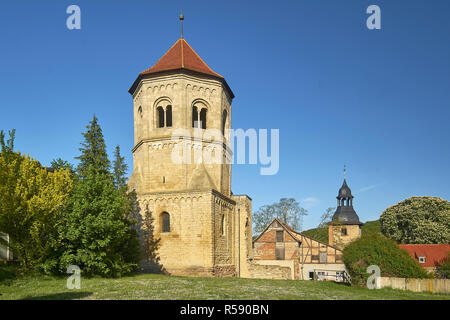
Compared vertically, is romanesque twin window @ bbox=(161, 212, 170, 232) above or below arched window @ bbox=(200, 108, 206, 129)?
below

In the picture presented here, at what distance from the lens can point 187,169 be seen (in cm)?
2636

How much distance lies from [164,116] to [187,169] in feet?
14.1

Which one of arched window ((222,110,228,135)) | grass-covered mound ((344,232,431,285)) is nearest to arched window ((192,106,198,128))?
arched window ((222,110,228,135))

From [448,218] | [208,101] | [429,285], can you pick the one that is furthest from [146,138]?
[448,218]

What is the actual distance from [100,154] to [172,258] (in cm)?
1130

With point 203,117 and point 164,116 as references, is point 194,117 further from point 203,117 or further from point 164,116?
point 164,116

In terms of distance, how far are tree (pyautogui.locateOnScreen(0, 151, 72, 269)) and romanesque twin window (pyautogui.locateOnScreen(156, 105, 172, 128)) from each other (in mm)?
8850

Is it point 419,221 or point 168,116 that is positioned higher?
point 168,116

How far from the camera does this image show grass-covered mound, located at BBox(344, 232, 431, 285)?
19.7 meters

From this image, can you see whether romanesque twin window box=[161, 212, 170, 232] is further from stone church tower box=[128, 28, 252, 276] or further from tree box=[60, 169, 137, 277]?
tree box=[60, 169, 137, 277]

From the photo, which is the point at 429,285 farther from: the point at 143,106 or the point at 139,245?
the point at 143,106

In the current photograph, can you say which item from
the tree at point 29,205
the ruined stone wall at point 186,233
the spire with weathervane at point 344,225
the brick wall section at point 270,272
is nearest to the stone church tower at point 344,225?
the spire with weathervane at point 344,225

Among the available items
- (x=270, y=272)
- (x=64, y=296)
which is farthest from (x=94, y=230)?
(x=270, y=272)

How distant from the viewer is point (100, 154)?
101 ft
